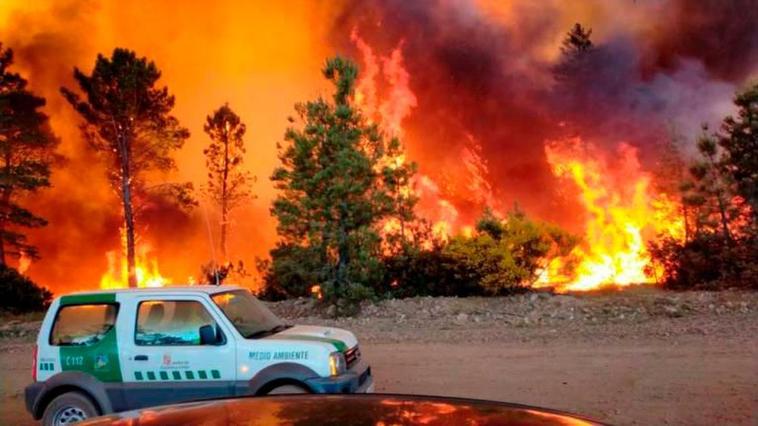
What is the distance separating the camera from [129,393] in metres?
6.89

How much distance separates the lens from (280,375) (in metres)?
6.61

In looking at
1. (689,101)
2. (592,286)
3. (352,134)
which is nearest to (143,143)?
(352,134)

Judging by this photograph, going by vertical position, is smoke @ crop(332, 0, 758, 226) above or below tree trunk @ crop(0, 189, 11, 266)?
above

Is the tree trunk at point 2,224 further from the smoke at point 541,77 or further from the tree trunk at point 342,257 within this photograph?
the tree trunk at point 342,257

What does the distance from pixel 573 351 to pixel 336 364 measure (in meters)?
6.29

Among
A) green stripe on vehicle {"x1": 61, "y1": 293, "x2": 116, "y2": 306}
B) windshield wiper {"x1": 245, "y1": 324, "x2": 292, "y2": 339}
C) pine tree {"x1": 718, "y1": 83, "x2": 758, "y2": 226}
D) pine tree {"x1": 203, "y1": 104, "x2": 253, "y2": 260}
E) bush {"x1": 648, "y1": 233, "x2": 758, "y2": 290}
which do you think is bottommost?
windshield wiper {"x1": 245, "y1": 324, "x2": 292, "y2": 339}

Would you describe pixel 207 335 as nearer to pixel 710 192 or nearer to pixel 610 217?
pixel 710 192

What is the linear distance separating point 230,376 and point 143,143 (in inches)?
1055

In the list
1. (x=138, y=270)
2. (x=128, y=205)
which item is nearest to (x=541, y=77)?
(x=128, y=205)

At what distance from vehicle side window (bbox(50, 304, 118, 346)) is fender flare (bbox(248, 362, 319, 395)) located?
1.87 metres

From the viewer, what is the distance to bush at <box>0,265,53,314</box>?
2589 cm

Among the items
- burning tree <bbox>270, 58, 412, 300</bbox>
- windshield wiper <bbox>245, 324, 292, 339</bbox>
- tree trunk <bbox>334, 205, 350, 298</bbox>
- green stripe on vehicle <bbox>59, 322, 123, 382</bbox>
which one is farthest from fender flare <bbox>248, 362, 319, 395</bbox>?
tree trunk <bbox>334, 205, 350, 298</bbox>

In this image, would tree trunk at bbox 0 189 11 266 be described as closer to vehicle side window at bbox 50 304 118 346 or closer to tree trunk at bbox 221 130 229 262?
tree trunk at bbox 221 130 229 262

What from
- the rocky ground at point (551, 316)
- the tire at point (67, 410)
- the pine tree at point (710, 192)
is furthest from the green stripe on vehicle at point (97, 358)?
the pine tree at point (710, 192)
